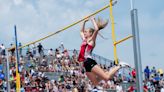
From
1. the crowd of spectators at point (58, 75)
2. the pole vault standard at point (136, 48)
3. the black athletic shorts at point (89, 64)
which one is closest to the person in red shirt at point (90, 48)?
the black athletic shorts at point (89, 64)

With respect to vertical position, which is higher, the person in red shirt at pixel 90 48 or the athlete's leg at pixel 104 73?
the person in red shirt at pixel 90 48

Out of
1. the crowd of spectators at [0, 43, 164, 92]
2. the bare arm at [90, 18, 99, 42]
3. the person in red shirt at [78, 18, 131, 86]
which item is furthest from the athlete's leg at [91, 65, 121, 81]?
the crowd of spectators at [0, 43, 164, 92]

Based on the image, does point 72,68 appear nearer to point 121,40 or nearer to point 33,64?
point 33,64

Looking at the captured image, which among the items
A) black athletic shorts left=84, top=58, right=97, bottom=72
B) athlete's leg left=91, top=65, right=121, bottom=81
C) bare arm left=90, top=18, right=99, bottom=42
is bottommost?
athlete's leg left=91, top=65, right=121, bottom=81

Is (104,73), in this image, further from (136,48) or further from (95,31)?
(136,48)

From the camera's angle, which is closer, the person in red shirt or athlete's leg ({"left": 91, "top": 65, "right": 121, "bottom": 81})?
athlete's leg ({"left": 91, "top": 65, "right": 121, "bottom": 81})

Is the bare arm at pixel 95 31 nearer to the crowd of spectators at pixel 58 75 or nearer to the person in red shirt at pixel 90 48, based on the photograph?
the person in red shirt at pixel 90 48

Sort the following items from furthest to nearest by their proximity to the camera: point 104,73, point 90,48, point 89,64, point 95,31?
point 90,48 → point 95,31 → point 89,64 → point 104,73

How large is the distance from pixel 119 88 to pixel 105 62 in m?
6.33

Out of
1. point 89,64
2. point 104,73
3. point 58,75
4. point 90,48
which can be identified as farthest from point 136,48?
point 58,75

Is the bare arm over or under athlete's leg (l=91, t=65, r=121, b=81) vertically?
over

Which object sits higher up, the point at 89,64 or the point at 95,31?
the point at 95,31

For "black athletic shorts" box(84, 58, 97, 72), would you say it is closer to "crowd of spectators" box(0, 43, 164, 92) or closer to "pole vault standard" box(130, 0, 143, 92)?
"pole vault standard" box(130, 0, 143, 92)

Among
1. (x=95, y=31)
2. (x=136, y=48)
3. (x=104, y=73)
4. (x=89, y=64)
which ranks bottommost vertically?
(x=104, y=73)
